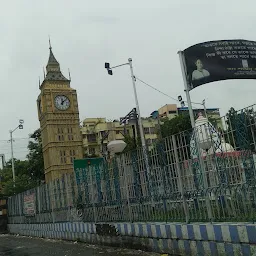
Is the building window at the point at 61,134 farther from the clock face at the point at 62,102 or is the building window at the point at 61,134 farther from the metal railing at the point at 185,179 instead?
the metal railing at the point at 185,179

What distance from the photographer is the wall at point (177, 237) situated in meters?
6.03

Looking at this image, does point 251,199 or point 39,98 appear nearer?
point 251,199

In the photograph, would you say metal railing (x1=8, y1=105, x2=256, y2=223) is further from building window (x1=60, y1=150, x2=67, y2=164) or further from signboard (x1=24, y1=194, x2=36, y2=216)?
building window (x1=60, y1=150, x2=67, y2=164)

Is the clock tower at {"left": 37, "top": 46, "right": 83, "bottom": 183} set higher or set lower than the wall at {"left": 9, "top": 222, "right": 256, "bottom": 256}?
higher

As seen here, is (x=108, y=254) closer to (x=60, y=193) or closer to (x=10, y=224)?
(x=60, y=193)

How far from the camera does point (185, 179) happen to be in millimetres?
7551

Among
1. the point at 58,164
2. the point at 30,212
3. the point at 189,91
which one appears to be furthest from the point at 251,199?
the point at 58,164

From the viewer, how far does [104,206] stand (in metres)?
11.4

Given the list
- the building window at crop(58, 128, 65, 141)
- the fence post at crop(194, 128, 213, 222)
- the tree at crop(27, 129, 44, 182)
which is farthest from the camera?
the building window at crop(58, 128, 65, 141)

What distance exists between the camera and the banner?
26.8 ft

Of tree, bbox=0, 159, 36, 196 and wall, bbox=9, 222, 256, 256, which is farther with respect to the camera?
tree, bbox=0, 159, 36, 196

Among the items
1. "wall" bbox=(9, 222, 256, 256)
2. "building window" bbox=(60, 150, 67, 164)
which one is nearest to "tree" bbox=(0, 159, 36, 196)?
"building window" bbox=(60, 150, 67, 164)

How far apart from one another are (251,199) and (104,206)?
616 cm

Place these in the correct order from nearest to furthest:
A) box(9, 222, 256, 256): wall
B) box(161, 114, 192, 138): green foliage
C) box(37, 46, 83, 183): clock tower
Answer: box(9, 222, 256, 256): wall
box(161, 114, 192, 138): green foliage
box(37, 46, 83, 183): clock tower
